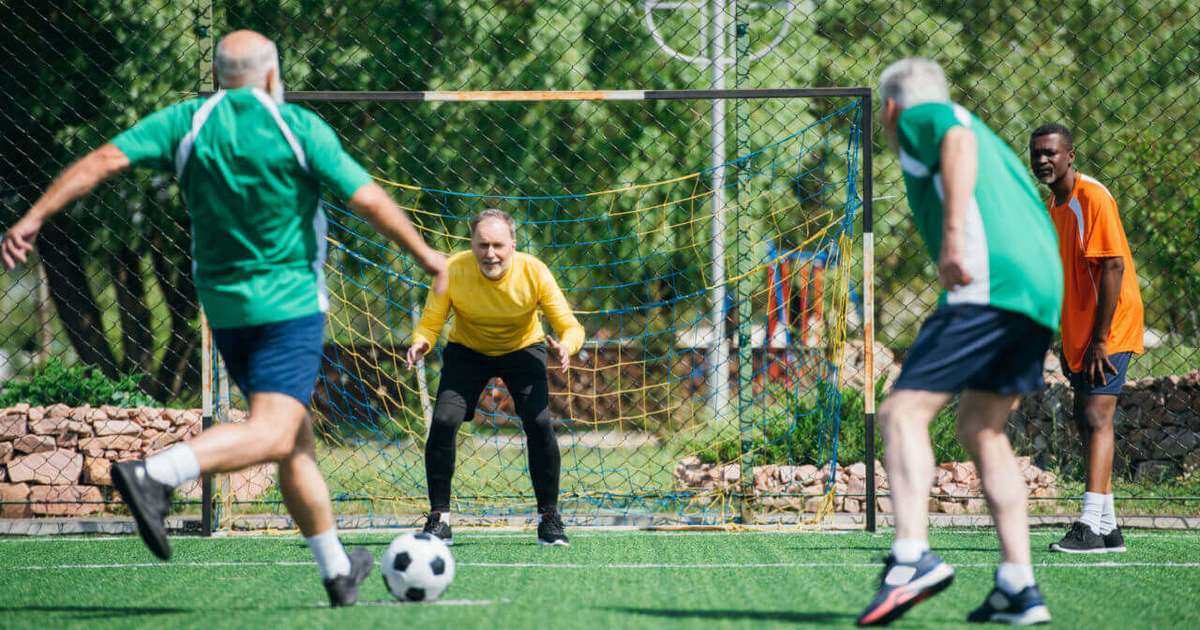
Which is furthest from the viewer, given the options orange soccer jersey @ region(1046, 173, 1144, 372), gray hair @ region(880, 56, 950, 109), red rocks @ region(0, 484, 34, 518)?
red rocks @ region(0, 484, 34, 518)

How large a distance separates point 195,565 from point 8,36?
23.7 ft

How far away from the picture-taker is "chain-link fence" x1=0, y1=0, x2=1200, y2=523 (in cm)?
796

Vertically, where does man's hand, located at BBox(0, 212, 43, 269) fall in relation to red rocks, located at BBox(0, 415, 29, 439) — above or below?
above

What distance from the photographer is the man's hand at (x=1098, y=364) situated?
5695 millimetres

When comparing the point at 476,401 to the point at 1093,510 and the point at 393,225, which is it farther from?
the point at 1093,510

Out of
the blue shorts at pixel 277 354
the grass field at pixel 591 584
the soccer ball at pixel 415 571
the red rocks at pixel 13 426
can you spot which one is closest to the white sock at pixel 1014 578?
the grass field at pixel 591 584

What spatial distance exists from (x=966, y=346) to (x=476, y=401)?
10.3 feet

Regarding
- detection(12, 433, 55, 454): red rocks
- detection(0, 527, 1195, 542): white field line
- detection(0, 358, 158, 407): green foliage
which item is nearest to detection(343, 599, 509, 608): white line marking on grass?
detection(0, 527, 1195, 542): white field line

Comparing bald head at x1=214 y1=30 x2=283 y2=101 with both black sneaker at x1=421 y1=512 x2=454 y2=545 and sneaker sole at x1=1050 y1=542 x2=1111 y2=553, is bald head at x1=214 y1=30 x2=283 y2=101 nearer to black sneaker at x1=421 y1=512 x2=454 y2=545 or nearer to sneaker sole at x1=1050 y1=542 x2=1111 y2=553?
black sneaker at x1=421 y1=512 x2=454 y2=545

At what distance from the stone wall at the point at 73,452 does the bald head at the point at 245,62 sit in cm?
436

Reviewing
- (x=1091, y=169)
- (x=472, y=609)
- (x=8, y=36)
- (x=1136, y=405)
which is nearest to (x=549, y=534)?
(x=472, y=609)

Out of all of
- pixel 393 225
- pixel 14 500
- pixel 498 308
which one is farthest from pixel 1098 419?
pixel 14 500

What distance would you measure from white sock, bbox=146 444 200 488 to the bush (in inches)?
182

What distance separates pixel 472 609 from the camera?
3963 mm
